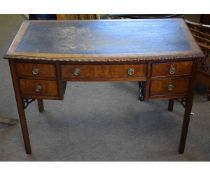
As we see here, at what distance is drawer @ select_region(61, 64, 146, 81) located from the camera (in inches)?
57.5

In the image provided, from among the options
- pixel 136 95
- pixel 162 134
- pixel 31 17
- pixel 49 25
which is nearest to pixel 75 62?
pixel 49 25

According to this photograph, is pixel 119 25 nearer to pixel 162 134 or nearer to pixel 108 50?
pixel 108 50

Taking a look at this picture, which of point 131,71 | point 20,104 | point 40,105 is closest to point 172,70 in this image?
point 131,71

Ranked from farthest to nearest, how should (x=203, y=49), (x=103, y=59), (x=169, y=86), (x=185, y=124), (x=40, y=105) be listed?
(x=40, y=105), (x=203, y=49), (x=185, y=124), (x=169, y=86), (x=103, y=59)

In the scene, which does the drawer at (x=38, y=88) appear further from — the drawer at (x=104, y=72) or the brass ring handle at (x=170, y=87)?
the brass ring handle at (x=170, y=87)

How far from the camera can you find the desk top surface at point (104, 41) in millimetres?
1430

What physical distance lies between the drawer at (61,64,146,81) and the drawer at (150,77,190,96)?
9cm

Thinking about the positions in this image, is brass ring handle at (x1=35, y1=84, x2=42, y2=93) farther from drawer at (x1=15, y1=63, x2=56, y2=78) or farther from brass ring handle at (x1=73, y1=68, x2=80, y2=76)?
brass ring handle at (x1=73, y1=68, x2=80, y2=76)

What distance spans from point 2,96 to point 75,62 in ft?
3.87

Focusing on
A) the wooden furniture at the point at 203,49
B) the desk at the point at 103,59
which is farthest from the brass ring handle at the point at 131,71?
the wooden furniture at the point at 203,49

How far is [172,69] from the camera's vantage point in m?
1.49

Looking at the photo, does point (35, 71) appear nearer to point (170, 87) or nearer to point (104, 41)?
point (104, 41)

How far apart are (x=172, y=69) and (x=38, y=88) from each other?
26.6 inches
